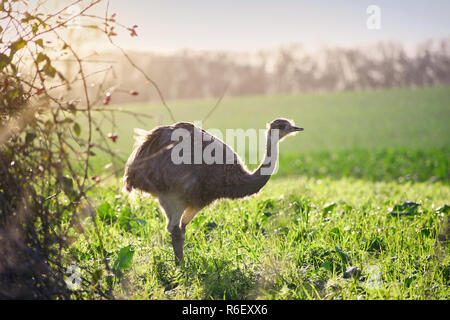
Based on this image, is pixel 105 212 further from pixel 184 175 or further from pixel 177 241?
pixel 184 175

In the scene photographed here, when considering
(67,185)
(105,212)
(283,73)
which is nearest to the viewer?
(67,185)

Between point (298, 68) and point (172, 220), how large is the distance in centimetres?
5751

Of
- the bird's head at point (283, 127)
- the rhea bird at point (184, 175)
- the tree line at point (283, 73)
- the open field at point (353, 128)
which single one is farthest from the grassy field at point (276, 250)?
the tree line at point (283, 73)

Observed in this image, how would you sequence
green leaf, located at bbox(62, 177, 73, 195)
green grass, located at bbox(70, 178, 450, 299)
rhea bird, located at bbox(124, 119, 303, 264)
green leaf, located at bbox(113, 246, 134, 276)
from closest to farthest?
1. green leaf, located at bbox(62, 177, 73, 195)
2. green grass, located at bbox(70, 178, 450, 299)
3. green leaf, located at bbox(113, 246, 134, 276)
4. rhea bird, located at bbox(124, 119, 303, 264)

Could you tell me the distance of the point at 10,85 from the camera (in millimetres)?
3262

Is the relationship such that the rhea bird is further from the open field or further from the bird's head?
the open field

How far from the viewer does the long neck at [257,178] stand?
4.75 m

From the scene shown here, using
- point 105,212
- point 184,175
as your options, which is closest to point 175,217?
point 184,175

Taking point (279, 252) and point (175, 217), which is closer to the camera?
point (279, 252)

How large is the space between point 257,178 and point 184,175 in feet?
2.73

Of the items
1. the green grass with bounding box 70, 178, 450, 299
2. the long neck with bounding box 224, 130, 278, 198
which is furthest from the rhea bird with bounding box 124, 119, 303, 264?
the green grass with bounding box 70, 178, 450, 299

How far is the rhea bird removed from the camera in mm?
4508

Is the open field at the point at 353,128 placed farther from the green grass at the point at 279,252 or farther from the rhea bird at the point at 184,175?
the green grass at the point at 279,252

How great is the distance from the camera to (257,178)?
4.76m
